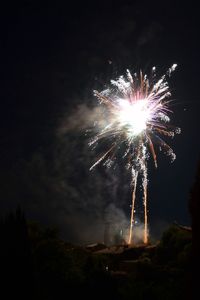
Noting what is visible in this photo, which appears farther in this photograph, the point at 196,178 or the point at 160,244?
the point at 160,244

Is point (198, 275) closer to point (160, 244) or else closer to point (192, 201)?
point (192, 201)

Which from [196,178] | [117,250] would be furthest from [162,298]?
[117,250]

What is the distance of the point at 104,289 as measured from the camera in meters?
28.9

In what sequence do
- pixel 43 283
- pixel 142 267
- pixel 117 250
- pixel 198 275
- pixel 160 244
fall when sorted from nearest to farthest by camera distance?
pixel 198 275 < pixel 43 283 < pixel 142 267 < pixel 160 244 < pixel 117 250

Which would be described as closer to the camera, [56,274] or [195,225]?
[195,225]

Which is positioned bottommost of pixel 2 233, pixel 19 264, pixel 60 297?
pixel 60 297

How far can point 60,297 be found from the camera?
31.8 metres

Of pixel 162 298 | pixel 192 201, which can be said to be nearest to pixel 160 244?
pixel 162 298

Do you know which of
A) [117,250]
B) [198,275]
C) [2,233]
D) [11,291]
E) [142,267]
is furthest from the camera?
[117,250]

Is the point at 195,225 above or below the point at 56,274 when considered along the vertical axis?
above

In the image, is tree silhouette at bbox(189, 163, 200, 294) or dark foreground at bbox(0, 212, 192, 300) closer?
tree silhouette at bbox(189, 163, 200, 294)

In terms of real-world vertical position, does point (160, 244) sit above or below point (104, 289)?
above

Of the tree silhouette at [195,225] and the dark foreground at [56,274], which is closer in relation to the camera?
the tree silhouette at [195,225]

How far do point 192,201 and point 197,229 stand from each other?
1.06m
